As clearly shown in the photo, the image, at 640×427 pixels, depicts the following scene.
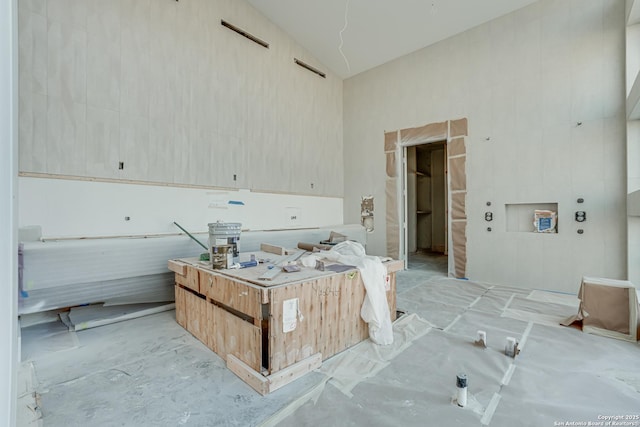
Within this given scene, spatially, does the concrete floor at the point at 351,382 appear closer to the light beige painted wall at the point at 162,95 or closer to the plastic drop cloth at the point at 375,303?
the plastic drop cloth at the point at 375,303

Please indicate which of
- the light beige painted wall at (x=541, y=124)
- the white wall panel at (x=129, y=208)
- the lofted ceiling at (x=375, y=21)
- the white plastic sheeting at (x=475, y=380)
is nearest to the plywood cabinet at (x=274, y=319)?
the white plastic sheeting at (x=475, y=380)

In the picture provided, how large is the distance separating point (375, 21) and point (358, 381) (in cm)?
539

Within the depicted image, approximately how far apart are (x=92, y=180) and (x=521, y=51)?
6251 millimetres

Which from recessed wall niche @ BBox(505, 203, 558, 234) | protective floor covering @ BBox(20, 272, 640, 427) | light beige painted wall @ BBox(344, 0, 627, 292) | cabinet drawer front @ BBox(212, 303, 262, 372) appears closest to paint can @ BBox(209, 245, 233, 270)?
cabinet drawer front @ BBox(212, 303, 262, 372)

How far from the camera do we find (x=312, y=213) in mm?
6176

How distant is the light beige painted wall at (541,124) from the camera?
3.85 m

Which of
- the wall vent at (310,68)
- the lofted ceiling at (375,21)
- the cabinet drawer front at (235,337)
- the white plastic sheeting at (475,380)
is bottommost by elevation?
the white plastic sheeting at (475,380)

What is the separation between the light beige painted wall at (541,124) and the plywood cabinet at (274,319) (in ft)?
11.1

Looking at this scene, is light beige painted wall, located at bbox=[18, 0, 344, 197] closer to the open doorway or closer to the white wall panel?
the white wall panel

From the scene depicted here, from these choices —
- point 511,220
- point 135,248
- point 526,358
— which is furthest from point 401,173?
point 135,248

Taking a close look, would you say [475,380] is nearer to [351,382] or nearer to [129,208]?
[351,382]

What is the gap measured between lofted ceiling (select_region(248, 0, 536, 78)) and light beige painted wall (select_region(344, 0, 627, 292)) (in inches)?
9.4

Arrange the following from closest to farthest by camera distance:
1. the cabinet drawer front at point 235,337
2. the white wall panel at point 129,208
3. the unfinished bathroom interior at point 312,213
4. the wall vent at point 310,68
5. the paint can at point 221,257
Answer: the unfinished bathroom interior at point 312,213 → the cabinet drawer front at point 235,337 → the paint can at point 221,257 → the white wall panel at point 129,208 → the wall vent at point 310,68

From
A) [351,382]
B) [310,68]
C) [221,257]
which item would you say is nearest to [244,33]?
[310,68]
